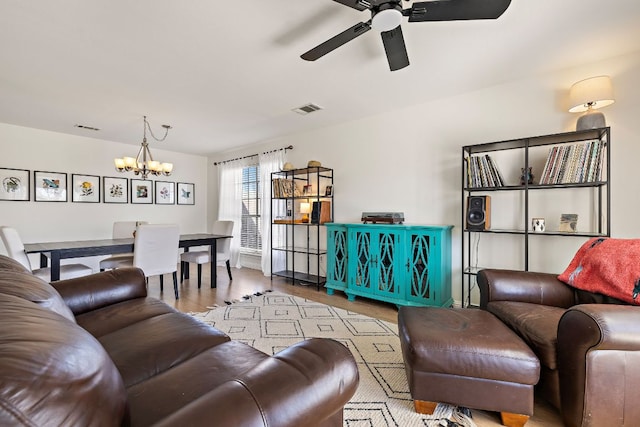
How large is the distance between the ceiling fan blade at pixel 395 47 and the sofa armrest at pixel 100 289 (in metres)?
2.23

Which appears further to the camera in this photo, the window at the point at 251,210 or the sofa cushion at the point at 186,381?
the window at the point at 251,210

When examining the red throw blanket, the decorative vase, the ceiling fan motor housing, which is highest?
the ceiling fan motor housing

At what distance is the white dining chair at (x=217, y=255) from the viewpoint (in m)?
3.98

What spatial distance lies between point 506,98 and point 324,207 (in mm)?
2367

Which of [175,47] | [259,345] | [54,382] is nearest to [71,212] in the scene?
[175,47]

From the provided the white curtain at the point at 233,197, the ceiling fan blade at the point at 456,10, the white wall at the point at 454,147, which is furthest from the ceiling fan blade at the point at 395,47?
the white curtain at the point at 233,197

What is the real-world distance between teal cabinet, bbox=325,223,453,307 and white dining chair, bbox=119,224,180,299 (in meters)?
1.90

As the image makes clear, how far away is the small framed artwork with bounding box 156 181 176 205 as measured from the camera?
5.47 m

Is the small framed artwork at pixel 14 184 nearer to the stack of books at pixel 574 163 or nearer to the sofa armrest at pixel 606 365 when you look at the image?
the sofa armrest at pixel 606 365

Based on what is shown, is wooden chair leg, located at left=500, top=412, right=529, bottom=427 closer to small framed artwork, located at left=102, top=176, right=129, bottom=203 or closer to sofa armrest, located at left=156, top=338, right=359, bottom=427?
sofa armrest, located at left=156, top=338, right=359, bottom=427

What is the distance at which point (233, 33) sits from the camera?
202 centimetres

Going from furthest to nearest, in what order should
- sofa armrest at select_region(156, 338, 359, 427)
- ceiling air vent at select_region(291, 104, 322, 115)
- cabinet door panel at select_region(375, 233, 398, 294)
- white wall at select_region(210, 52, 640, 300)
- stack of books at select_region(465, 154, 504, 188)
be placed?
ceiling air vent at select_region(291, 104, 322, 115) < cabinet door panel at select_region(375, 233, 398, 294) < stack of books at select_region(465, 154, 504, 188) < white wall at select_region(210, 52, 640, 300) < sofa armrest at select_region(156, 338, 359, 427)

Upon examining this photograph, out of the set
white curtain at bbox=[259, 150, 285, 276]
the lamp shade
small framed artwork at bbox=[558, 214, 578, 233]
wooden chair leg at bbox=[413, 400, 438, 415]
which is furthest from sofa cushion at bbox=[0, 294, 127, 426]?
white curtain at bbox=[259, 150, 285, 276]

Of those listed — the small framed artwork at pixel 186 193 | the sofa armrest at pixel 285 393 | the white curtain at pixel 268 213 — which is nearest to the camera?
the sofa armrest at pixel 285 393
